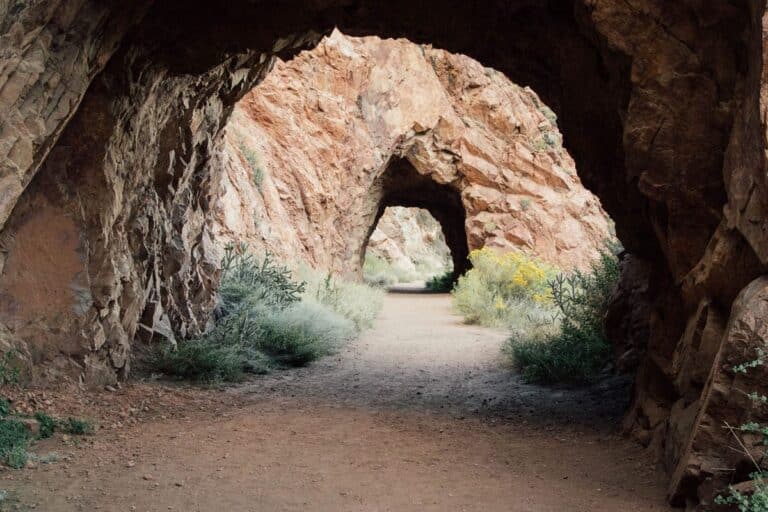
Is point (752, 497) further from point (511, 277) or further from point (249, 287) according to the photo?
point (511, 277)

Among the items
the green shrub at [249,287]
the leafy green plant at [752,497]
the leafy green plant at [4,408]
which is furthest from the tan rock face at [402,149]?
the leafy green plant at [752,497]

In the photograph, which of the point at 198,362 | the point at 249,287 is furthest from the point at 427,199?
the point at 198,362

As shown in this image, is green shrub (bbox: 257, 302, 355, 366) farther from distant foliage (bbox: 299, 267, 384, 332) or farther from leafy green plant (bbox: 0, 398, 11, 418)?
leafy green plant (bbox: 0, 398, 11, 418)

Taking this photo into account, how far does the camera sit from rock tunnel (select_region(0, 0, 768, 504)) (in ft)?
11.2

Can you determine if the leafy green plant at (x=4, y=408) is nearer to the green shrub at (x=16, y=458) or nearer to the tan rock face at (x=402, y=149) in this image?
the green shrub at (x=16, y=458)

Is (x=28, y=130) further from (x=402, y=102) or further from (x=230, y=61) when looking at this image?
(x=402, y=102)

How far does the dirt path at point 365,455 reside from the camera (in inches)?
136

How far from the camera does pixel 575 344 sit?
23.6ft

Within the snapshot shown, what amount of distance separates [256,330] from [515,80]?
4521mm

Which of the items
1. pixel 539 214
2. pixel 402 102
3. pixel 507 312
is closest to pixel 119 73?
pixel 507 312

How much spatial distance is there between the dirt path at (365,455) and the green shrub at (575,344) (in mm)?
391

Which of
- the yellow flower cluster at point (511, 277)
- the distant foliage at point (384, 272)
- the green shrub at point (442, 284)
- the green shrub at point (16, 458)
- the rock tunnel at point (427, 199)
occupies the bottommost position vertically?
the distant foliage at point (384, 272)

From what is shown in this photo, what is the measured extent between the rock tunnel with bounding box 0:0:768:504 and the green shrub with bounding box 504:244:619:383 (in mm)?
602

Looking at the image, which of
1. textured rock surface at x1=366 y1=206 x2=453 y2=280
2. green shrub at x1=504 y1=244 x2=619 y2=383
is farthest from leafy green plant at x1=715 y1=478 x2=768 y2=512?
textured rock surface at x1=366 y1=206 x2=453 y2=280
